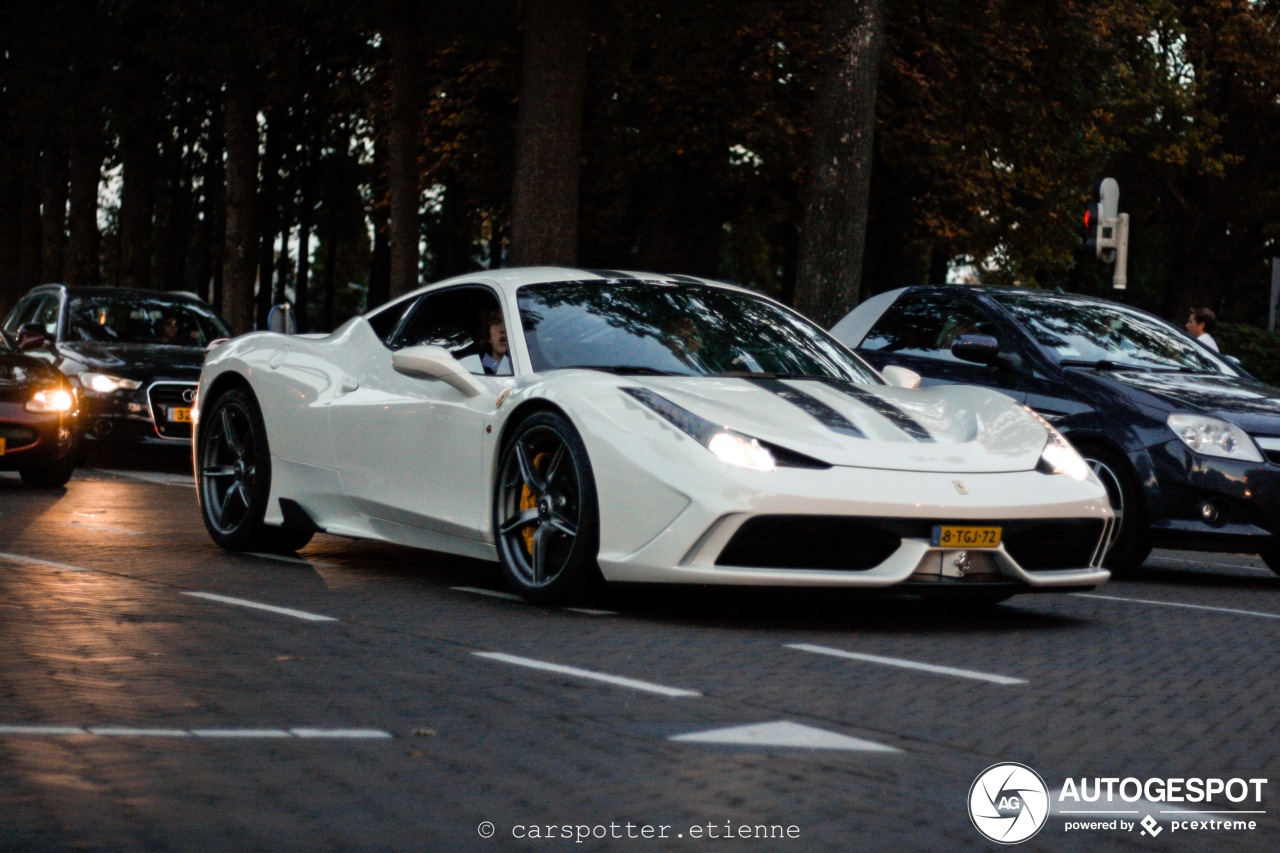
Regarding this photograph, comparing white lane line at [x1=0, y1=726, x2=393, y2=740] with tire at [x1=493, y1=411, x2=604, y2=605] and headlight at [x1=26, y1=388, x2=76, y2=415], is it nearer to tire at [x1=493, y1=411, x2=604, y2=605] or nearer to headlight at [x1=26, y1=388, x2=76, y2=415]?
tire at [x1=493, y1=411, x2=604, y2=605]

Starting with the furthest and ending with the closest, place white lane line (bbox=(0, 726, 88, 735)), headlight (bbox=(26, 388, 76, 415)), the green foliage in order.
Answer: the green foliage → headlight (bbox=(26, 388, 76, 415)) → white lane line (bbox=(0, 726, 88, 735))

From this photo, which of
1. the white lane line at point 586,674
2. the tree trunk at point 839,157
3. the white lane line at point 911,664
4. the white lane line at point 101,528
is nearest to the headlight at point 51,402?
the white lane line at point 101,528

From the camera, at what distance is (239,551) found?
30.2 ft

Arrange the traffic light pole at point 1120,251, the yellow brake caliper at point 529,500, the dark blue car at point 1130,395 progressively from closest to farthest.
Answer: the yellow brake caliper at point 529,500, the dark blue car at point 1130,395, the traffic light pole at point 1120,251

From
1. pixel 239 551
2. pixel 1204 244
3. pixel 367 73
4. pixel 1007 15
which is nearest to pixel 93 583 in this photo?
pixel 239 551

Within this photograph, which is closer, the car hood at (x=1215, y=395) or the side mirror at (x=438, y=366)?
the side mirror at (x=438, y=366)

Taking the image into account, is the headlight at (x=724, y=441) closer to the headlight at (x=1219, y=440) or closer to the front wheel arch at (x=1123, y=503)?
the front wheel arch at (x=1123, y=503)

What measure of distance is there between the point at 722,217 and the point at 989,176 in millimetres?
4730

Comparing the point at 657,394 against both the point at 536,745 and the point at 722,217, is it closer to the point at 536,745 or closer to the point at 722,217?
the point at 536,745

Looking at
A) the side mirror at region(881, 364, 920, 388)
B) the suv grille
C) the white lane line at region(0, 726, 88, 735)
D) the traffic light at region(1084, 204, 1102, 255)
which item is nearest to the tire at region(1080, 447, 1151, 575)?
the side mirror at region(881, 364, 920, 388)

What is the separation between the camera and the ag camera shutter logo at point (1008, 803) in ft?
12.7

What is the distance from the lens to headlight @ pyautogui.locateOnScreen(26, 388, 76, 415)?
1356 centimetres

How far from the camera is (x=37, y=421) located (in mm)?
13508

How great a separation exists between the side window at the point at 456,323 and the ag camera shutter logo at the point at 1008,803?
13.3ft
